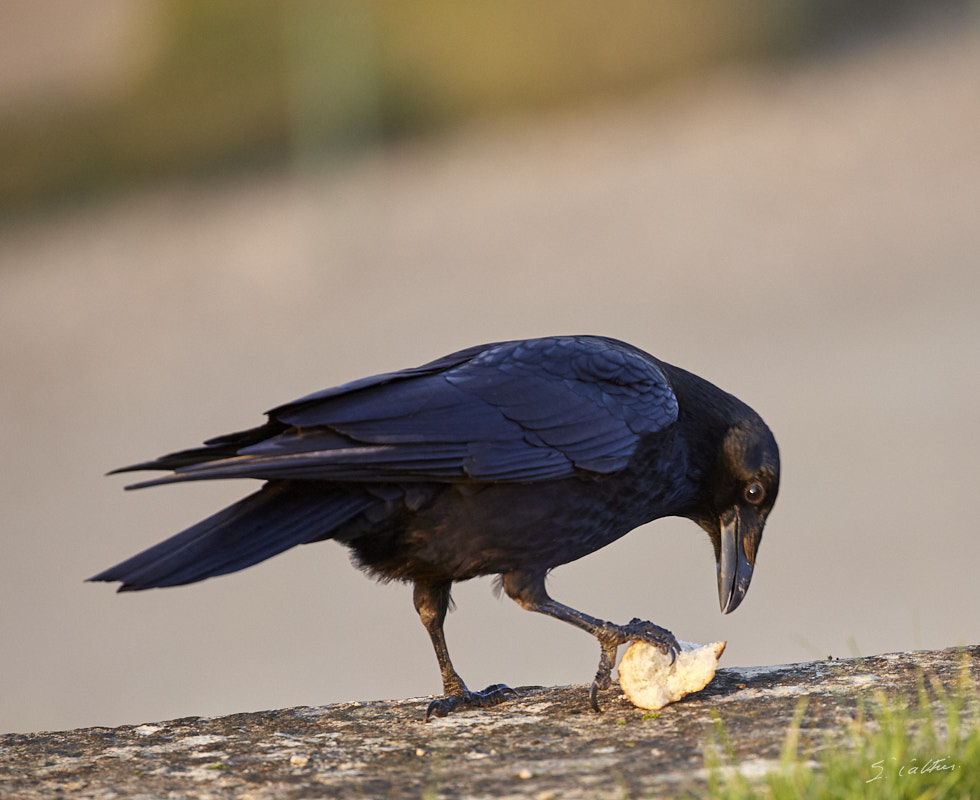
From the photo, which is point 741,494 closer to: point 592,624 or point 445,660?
point 592,624

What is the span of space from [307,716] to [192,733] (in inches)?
13.8

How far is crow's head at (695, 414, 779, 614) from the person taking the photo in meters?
4.29

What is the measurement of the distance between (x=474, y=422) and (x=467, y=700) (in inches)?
35.2

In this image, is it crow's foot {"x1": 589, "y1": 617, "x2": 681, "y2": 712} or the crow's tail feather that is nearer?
the crow's tail feather

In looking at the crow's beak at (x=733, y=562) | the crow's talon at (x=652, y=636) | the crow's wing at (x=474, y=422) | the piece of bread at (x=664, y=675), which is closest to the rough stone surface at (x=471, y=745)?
the piece of bread at (x=664, y=675)

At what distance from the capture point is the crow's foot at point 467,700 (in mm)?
3967

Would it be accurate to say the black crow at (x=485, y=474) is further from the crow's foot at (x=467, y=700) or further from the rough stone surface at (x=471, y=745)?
the rough stone surface at (x=471, y=745)

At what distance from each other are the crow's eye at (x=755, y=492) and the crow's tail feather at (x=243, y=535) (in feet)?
4.31

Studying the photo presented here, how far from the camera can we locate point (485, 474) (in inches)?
146
